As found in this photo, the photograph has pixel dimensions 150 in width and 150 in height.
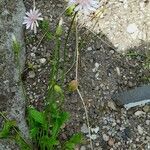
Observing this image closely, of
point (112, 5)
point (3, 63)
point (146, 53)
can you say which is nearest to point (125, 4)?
point (112, 5)

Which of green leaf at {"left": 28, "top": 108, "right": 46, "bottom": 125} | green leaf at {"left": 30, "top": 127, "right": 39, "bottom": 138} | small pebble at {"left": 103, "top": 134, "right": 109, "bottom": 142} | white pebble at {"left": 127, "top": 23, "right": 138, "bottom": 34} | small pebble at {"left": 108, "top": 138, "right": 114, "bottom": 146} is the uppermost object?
white pebble at {"left": 127, "top": 23, "right": 138, "bottom": 34}

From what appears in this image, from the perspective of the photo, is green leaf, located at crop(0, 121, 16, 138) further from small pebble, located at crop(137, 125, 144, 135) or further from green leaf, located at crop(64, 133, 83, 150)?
small pebble, located at crop(137, 125, 144, 135)

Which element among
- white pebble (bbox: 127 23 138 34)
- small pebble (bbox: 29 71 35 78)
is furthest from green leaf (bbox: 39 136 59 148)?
white pebble (bbox: 127 23 138 34)

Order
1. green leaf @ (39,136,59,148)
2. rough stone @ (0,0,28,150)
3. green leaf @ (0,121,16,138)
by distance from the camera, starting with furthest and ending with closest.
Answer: rough stone @ (0,0,28,150)
green leaf @ (0,121,16,138)
green leaf @ (39,136,59,148)

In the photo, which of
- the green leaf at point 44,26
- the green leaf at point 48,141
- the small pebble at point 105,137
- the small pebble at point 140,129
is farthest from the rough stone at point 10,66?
the small pebble at point 140,129

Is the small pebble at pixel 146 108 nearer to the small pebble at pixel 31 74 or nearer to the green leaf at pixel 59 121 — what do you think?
the green leaf at pixel 59 121

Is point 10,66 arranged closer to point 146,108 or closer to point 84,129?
point 84,129

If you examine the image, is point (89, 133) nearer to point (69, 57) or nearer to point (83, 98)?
point (83, 98)

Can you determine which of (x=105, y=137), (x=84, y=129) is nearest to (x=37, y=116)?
(x=84, y=129)
